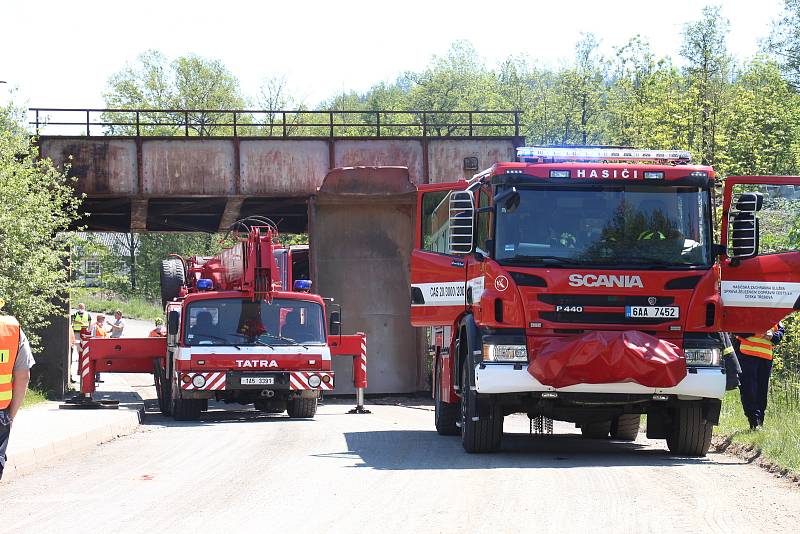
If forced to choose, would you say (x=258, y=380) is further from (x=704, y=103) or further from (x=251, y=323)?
(x=704, y=103)

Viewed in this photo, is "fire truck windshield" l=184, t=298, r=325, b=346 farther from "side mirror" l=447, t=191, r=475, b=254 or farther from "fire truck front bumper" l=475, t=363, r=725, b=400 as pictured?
"fire truck front bumper" l=475, t=363, r=725, b=400

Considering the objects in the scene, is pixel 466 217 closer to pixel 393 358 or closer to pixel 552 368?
pixel 552 368

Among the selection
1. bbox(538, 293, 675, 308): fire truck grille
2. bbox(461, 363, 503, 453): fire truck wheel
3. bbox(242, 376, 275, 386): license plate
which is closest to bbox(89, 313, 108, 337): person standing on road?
bbox(242, 376, 275, 386): license plate

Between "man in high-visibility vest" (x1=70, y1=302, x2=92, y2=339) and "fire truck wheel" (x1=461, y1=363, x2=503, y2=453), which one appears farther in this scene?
"man in high-visibility vest" (x1=70, y1=302, x2=92, y2=339)

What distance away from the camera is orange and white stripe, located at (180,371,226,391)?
20438 mm

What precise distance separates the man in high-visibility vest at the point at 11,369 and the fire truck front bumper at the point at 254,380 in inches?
430

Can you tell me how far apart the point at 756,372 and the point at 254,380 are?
864cm

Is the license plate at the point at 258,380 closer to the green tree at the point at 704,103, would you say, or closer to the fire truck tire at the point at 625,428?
the fire truck tire at the point at 625,428

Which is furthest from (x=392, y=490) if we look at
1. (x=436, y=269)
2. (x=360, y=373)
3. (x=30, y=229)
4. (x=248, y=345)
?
(x=30, y=229)

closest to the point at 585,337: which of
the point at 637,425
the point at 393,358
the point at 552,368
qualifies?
the point at 552,368

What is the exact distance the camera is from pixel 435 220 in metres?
16.3

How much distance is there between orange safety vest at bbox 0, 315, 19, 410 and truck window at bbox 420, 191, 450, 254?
6843 mm

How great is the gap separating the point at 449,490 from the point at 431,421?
1105 cm

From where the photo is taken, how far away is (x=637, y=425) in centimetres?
1636
